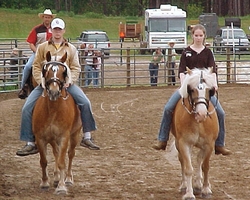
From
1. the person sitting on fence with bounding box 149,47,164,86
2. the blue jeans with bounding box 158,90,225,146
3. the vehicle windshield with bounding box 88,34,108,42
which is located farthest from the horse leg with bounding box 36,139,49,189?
the vehicle windshield with bounding box 88,34,108,42

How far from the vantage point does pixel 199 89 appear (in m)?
8.07

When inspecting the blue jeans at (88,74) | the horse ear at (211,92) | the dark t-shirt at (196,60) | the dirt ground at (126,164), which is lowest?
the dirt ground at (126,164)

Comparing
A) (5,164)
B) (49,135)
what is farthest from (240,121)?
(49,135)

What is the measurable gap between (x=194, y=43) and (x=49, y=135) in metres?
1.96

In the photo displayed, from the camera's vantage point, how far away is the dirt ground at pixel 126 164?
29.1 feet

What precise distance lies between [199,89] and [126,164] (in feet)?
9.96

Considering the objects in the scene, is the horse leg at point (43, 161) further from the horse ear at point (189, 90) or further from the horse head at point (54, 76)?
the horse ear at point (189, 90)

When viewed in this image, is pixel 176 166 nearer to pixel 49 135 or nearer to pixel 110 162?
pixel 110 162

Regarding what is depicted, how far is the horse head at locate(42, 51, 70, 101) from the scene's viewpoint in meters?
8.49

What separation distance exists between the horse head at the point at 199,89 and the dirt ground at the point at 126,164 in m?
1.14

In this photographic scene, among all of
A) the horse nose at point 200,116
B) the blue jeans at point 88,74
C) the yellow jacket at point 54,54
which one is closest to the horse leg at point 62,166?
the yellow jacket at point 54,54

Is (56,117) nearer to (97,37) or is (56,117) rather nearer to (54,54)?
(54,54)

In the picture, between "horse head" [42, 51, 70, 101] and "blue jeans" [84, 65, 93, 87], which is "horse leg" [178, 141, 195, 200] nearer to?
"horse head" [42, 51, 70, 101]

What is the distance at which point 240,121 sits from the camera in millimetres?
15469
